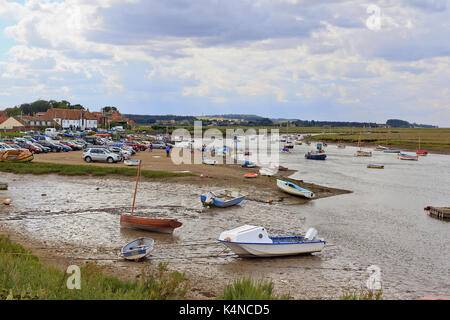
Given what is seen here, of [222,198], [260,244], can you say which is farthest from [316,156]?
[260,244]

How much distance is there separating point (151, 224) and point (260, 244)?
700 cm

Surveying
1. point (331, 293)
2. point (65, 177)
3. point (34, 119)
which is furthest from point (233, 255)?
point (34, 119)

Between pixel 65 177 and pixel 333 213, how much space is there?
88.5 ft

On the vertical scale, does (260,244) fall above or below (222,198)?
below

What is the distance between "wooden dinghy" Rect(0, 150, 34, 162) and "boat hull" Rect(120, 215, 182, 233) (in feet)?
93.5

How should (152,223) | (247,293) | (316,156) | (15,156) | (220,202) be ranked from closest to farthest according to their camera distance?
(247,293) < (152,223) < (220,202) < (15,156) < (316,156)

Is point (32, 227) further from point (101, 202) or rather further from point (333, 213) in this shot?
point (333, 213)

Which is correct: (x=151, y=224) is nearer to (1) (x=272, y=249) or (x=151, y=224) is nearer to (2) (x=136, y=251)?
(2) (x=136, y=251)

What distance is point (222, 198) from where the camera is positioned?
31516 millimetres

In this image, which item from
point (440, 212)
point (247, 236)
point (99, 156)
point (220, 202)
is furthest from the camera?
point (99, 156)

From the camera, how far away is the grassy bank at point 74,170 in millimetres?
41812
